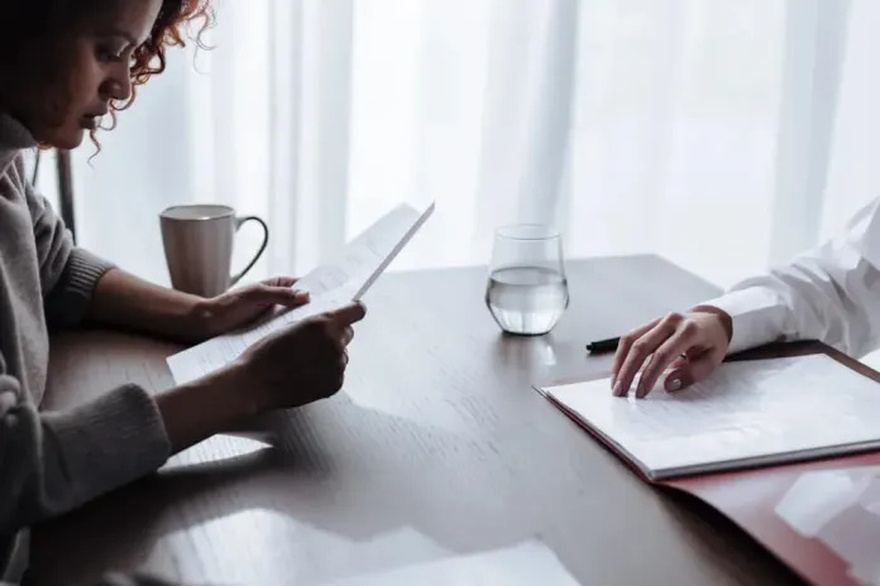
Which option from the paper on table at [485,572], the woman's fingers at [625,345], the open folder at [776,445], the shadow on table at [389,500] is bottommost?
the paper on table at [485,572]

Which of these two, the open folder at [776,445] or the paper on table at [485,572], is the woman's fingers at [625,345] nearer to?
the open folder at [776,445]

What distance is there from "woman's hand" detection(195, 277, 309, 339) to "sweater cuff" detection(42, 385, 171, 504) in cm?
32

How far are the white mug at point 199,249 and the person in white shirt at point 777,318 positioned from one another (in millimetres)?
502

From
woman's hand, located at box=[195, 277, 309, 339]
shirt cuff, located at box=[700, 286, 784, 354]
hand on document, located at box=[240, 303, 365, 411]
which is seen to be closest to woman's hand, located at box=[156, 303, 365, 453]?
hand on document, located at box=[240, 303, 365, 411]

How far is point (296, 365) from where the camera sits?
98 cm

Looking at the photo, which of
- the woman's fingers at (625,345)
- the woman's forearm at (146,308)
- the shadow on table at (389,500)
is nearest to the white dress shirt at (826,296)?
the woman's fingers at (625,345)

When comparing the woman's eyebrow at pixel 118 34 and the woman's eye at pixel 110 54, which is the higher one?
the woman's eyebrow at pixel 118 34

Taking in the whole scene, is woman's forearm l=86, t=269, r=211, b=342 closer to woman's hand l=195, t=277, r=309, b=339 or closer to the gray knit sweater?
woman's hand l=195, t=277, r=309, b=339

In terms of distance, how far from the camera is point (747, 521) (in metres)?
0.78

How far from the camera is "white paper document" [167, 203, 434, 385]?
1.08m

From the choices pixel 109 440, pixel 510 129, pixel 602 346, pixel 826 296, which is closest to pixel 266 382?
pixel 109 440

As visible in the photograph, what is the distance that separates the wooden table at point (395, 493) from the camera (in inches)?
29.2

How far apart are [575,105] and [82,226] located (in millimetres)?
980

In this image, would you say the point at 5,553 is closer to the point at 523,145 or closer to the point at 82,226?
the point at 82,226
